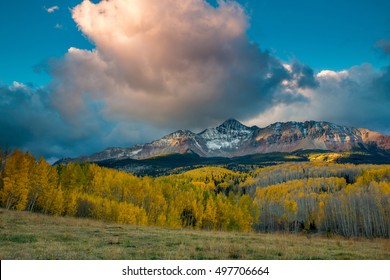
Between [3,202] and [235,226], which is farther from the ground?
[3,202]

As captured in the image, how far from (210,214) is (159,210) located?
53.7 ft

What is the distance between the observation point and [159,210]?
9262cm

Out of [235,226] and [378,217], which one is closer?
[235,226]

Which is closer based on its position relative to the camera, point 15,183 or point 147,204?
point 15,183

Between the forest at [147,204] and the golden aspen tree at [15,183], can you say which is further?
the forest at [147,204]

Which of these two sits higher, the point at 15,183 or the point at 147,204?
the point at 15,183

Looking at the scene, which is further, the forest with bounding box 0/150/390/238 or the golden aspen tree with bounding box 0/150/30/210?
the forest with bounding box 0/150/390/238

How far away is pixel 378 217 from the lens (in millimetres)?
101125
